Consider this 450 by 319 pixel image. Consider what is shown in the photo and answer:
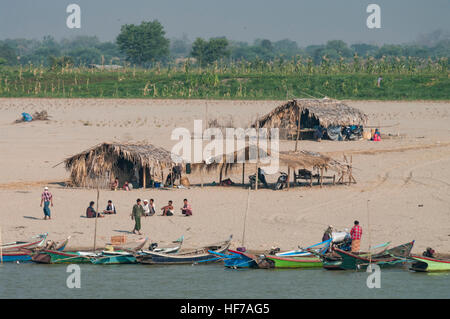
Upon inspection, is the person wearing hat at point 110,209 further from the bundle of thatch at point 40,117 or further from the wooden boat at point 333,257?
the bundle of thatch at point 40,117

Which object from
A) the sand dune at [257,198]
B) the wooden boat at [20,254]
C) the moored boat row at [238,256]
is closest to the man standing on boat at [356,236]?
the moored boat row at [238,256]

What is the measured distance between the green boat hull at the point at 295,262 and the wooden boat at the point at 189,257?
1.33 m

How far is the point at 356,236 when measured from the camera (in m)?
19.4

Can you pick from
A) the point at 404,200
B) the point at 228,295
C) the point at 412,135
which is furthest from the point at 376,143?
the point at 228,295

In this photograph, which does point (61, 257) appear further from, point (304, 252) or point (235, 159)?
point (235, 159)

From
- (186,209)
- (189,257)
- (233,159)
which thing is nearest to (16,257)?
(189,257)

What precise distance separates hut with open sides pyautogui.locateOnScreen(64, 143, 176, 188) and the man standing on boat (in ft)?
27.9

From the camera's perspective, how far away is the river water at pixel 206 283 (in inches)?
733

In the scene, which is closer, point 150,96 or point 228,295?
point 228,295

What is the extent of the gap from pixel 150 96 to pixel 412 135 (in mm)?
20091

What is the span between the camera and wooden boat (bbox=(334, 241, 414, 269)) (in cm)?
1906

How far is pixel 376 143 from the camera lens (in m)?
36.0

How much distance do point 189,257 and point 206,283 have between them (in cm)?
90
